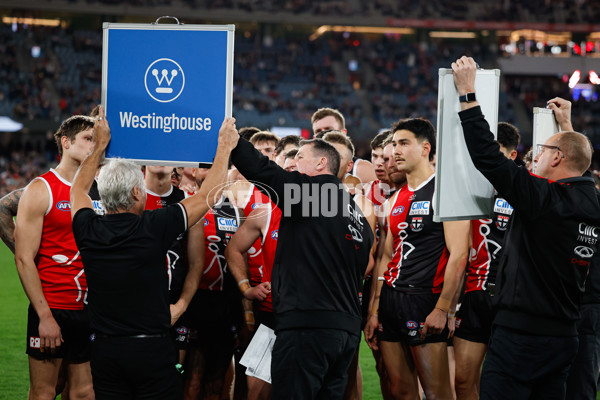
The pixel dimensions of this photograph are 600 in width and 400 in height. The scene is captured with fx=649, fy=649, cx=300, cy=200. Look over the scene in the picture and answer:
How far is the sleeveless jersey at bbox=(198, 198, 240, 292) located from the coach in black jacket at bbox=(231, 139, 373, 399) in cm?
142

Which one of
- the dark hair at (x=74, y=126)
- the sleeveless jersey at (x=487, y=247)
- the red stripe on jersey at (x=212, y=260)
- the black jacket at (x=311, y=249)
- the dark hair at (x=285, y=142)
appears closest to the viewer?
the black jacket at (x=311, y=249)

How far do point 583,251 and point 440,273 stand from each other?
1.28 m

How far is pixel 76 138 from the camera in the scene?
455 centimetres

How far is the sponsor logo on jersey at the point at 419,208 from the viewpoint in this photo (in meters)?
4.97

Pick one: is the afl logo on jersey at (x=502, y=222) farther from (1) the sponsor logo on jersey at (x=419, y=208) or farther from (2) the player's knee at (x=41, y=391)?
(2) the player's knee at (x=41, y=391)

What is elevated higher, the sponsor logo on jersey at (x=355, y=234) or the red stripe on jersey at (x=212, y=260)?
the sponsor logo on jersey at (x=355, y=234)

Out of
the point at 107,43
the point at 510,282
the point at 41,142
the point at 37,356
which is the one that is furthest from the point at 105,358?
the point at 41,142

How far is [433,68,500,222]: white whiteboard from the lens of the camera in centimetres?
377

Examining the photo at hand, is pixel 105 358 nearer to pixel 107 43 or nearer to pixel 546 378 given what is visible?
pixel 107 43

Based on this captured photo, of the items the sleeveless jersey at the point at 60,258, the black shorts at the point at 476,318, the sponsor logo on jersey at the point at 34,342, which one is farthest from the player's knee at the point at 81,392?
the black shorts at the point at 476,318

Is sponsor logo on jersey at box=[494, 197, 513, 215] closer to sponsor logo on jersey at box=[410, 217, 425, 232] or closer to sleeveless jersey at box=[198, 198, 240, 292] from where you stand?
sponsor logo on jersey at box=[410, 217, 425, 232]

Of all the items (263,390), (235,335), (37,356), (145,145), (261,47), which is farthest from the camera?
(261,47)

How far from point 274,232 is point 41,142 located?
29.4 m

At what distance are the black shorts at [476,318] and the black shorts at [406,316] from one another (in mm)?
409
